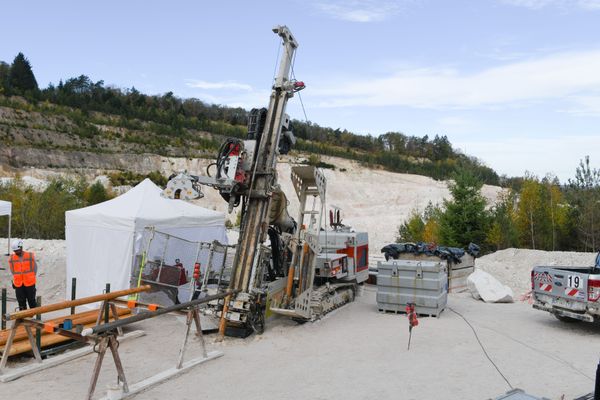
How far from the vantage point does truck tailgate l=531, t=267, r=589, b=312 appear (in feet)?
35.0

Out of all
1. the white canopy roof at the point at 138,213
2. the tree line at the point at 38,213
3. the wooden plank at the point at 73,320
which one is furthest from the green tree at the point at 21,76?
the wooden plank at the point at 73,320

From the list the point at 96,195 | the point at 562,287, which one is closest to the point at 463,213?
the point at 562,287

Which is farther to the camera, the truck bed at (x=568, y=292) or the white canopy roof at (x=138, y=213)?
the white canopy roof at (x=138, y=213)

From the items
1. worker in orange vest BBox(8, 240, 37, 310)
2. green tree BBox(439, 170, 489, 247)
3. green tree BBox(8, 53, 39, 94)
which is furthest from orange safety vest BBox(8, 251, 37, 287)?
green tree BBox(8, 53, 39, 94)

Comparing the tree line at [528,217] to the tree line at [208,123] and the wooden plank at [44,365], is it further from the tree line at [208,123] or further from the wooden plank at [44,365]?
the tree line at [208,123]

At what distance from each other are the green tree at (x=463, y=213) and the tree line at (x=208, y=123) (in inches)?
1290

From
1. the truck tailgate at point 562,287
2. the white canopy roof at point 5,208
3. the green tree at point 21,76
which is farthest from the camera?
the green tree at point 21,76

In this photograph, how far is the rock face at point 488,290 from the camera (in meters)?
15.0

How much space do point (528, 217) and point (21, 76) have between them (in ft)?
219

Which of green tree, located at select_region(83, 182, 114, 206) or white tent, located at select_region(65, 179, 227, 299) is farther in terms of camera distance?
green tree, located at select_region(83, 182, 114, 206)

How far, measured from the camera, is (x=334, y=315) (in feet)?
41.0

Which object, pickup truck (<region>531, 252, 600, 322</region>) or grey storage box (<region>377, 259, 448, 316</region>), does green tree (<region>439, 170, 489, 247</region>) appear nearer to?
grey storage box (<region>377, 259, 448, 316</region>)

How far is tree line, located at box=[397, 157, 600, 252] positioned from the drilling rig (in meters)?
16.4

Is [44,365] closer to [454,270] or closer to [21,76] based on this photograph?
[454,270]
